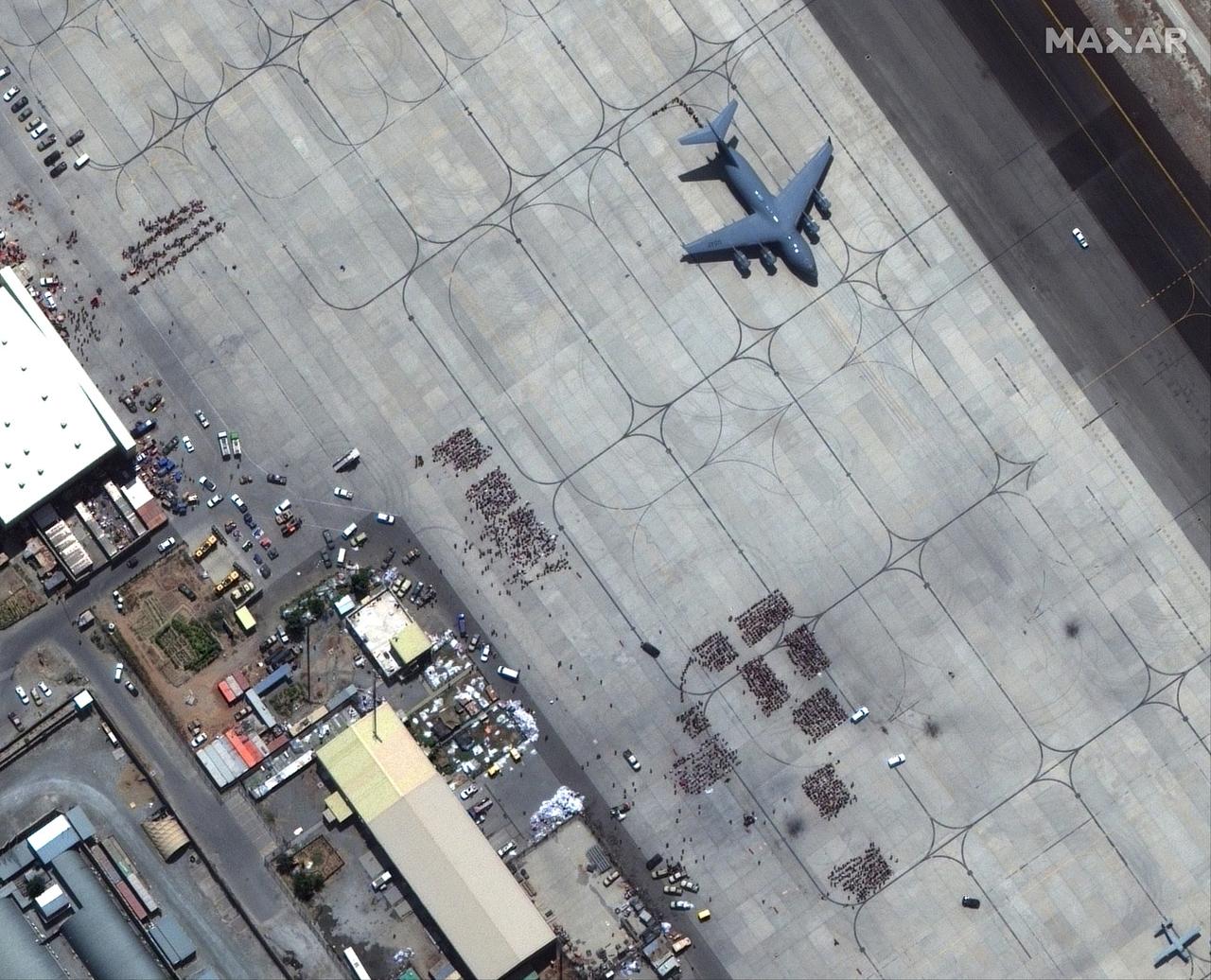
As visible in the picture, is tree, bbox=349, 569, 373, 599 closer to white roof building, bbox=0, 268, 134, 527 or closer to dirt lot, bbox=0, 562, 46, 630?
white roof building, bbox=0, 268, 134, 527

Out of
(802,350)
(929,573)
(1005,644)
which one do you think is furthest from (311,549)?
(1005,644)

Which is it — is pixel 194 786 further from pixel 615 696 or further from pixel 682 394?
pixel 682 394

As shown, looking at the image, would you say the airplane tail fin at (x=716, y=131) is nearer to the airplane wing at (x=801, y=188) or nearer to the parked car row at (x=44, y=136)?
the airplane wing at (x=801, y=188)

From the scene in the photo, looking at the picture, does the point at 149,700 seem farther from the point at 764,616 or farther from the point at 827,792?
the point at 827,792

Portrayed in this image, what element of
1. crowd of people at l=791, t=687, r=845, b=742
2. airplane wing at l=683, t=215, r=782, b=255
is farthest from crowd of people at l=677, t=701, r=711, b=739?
airplane wing at l=683, t=215, r=782, b=255

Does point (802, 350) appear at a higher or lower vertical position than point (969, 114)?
lower

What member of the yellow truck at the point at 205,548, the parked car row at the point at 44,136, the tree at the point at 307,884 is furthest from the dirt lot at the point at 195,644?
the parked car row at the point at 44,136
